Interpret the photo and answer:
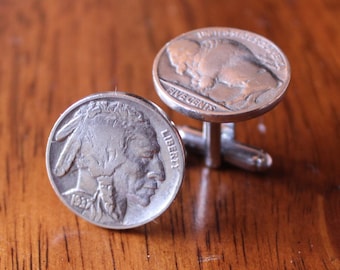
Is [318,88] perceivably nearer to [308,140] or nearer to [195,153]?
[308,140]

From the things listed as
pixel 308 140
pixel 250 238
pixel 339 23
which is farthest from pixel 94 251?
pixel 339 23

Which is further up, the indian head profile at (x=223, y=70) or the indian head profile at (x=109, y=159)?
the indian head profile at (x=223, y=70)

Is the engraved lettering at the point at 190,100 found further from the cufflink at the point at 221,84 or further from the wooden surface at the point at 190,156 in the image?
the wooden surface at the point at 190,156

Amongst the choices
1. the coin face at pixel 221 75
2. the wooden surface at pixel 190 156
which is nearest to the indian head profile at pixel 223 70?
the coin face at pixel 221 75

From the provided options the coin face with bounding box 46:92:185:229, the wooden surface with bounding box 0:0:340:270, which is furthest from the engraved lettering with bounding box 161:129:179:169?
the wooden surface with bounding box 0:0:340:270

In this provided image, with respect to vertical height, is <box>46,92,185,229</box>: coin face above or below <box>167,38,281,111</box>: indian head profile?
below

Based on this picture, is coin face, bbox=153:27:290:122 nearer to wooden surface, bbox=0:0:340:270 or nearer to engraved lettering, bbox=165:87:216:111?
engraved lettering, bbox=165:87:216:111
